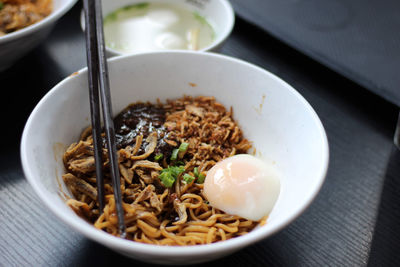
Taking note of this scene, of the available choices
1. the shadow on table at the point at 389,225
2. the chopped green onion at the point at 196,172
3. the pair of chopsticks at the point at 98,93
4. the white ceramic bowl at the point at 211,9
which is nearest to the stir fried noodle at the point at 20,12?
the white ceramic bowl at the point at 211,9

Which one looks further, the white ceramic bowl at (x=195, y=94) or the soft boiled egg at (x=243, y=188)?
the soft boiled egg at (x=243, y=188)

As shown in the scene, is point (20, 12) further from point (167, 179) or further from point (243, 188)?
point (243, 188)

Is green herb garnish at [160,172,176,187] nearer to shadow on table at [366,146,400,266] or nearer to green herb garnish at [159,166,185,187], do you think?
green herb garnish at [159,166,185,187]

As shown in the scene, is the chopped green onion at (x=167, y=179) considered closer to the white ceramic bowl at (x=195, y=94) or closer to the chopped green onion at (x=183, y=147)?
the chopped green onion at (x=183, y=147)

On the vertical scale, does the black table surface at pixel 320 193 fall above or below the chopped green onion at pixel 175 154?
below

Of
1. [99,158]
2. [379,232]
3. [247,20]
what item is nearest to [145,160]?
[99,158]

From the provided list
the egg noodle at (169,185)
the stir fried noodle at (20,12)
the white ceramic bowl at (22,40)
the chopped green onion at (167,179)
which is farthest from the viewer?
the stir fried noodle at (20,12)

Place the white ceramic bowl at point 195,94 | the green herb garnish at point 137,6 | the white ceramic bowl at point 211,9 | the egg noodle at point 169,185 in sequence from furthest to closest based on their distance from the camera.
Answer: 1. the green herb garnish at point 137,6
2. the white ceramic bowl at point 211,9
3. the egg noodle at point 169,185
4. the white ceramic bowl at point 195,94

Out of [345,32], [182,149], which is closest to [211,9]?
[345,32]
